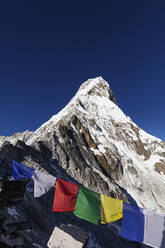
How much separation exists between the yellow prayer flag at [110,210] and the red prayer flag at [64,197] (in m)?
1.27

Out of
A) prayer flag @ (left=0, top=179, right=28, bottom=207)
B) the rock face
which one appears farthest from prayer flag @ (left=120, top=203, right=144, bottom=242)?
prayer flag @ (left=0, top=179, right=28, bottom=207)

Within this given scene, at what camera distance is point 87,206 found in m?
5.55

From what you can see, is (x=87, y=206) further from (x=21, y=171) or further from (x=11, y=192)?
(x=21, y=171)

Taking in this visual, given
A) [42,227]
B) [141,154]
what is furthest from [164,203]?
[42,227]

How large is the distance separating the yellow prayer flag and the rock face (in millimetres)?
2305

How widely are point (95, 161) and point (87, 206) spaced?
30.1m

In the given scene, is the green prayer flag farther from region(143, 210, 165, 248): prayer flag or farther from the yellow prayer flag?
region(143, 210, 165, 248): prayer flag

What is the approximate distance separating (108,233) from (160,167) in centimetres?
3830

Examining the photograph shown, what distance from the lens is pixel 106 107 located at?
66.6 meters

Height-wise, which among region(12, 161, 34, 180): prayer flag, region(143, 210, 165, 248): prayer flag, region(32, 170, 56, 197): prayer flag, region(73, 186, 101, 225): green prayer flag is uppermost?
region(12, 161, 34, 180): prayer flag

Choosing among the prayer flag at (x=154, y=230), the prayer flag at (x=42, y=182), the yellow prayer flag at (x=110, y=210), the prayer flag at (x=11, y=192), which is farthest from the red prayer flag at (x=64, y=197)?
the prayer flag at (x=154, y=230)

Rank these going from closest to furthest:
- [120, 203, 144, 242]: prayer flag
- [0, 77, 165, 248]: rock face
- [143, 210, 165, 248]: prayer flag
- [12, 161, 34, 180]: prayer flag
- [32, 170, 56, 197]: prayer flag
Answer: [143, 210, 165, 248]: prayer flag, [120, 203, 144, 242]: prayer flag, [32, 170, 56, 197]: prayer flag, [12, 161, 34, 180]: prayer flag, [0, 77, 165, 248]: rock face

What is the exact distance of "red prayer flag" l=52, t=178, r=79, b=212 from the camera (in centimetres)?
557

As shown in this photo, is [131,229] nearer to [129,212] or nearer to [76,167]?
[129,212]
